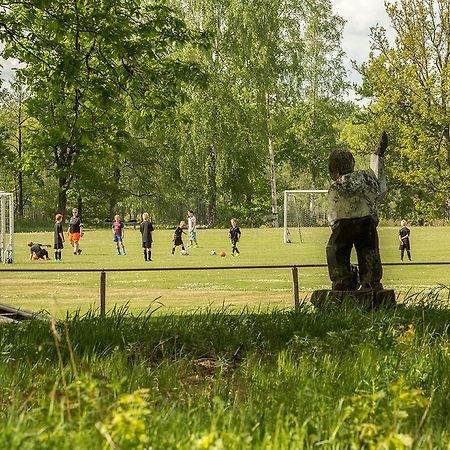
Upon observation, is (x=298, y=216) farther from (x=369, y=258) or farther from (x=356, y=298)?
(x=356, y=298)

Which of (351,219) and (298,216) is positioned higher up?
(298,216)

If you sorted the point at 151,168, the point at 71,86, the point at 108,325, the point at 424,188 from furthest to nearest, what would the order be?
the point at 151,168, the point at 424,188, the point at 71,86, the point at 108,325

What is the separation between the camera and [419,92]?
5200 cm

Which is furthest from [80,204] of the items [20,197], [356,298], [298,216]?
[356,298]

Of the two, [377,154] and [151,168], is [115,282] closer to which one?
[377,154]

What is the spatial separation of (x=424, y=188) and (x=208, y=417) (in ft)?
163

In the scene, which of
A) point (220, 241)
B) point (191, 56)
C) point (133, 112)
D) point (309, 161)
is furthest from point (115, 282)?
point (309, 161)

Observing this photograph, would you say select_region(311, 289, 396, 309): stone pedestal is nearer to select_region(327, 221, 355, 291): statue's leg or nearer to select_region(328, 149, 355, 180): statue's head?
select_region(327, 221, 355, 291): statue's leg

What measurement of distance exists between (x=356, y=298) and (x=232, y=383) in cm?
428

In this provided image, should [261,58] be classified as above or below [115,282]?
above

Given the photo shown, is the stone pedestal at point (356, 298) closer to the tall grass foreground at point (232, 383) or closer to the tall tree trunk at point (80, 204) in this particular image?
the tall grass foreground at point (232, 383)

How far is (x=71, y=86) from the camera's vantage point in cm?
1214

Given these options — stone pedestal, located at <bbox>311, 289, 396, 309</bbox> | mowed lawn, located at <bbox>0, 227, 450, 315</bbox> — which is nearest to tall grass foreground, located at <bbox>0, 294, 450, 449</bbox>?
stone pedestal, located at <bbox>311, 289, 396, 309</bbox>

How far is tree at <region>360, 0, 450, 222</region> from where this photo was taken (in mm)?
50312
